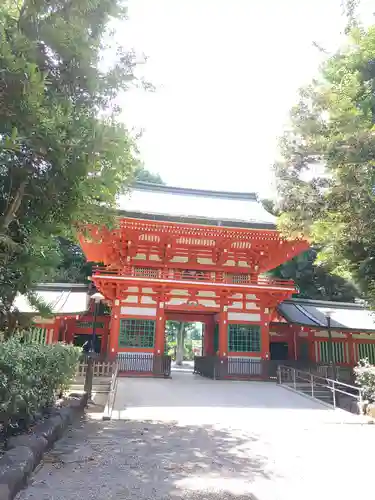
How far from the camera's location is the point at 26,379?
4.37m

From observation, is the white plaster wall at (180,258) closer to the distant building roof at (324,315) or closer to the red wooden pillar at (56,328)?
the distant building roof at (324,315)

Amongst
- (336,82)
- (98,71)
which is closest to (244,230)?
(336,82)

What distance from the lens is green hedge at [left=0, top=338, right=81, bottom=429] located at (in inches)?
155

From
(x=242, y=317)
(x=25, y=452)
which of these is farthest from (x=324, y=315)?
(x=25, y=452)

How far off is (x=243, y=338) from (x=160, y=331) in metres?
3.31

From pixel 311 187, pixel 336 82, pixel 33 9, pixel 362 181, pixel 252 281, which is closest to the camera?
pixel 33 9

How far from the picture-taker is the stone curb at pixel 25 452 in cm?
304

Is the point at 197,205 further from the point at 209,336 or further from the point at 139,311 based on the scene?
the point at 139,311

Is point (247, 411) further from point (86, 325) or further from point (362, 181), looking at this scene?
point (86, 325)

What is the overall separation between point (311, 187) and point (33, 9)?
5721 millimetres

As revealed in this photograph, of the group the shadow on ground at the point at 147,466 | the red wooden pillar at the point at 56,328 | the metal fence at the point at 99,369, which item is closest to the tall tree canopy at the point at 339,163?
the shadow on ground at the point at 147,466

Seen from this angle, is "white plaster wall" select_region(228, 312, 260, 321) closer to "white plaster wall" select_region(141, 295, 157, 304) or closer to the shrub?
"white plaster wall" select_region(141, 295, 157, 304)

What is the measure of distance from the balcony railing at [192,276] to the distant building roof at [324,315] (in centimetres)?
192

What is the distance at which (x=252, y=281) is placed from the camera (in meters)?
14.9
